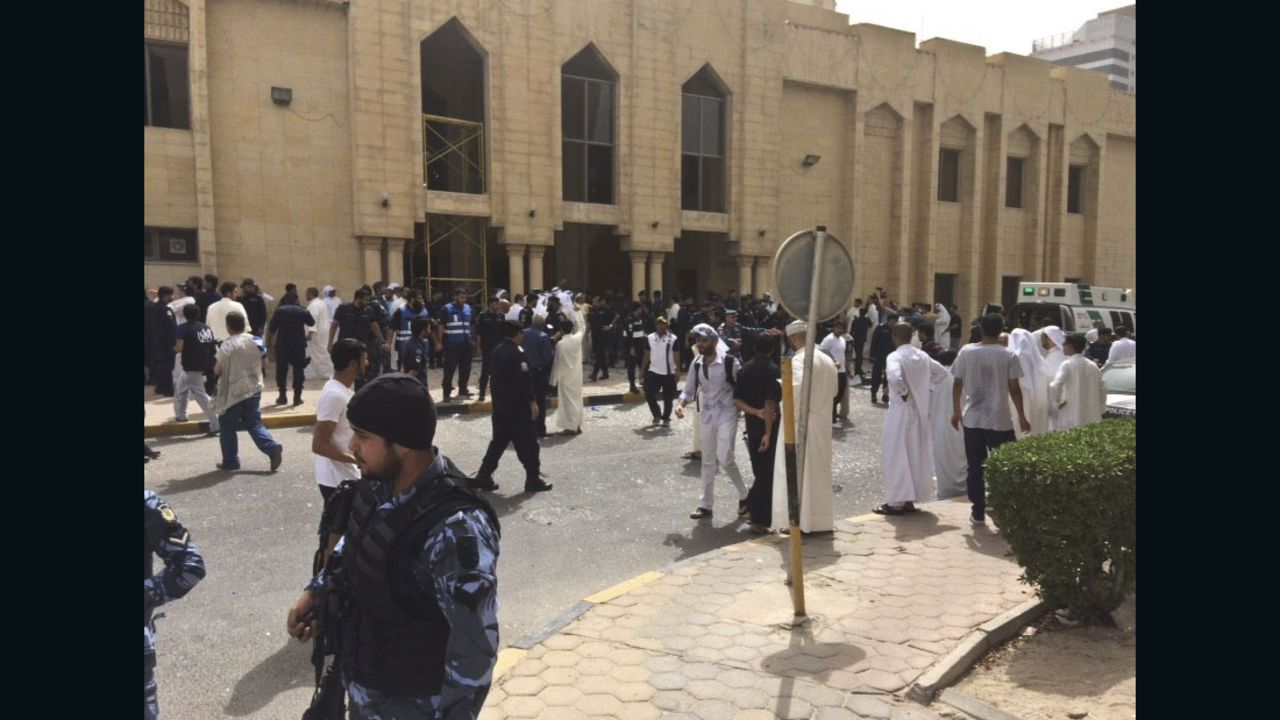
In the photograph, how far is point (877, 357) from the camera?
52.2 feet

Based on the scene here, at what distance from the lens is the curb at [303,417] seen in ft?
34.9

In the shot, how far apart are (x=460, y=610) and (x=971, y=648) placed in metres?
3.22

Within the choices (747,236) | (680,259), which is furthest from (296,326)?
(680,259)

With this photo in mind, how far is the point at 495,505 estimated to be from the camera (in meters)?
7.71

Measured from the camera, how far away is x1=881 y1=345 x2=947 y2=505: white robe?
737cm

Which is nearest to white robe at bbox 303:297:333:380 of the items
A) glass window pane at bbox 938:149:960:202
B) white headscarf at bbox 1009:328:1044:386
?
white headscarf at bbox 1009:328:1044:386

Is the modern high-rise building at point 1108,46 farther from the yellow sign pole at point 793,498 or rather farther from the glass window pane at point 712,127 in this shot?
the yellow sign pole at point 793,498

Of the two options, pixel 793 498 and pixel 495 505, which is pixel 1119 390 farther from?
pixel 495 505


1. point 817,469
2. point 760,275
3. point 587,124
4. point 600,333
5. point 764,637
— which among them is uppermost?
point 587,124

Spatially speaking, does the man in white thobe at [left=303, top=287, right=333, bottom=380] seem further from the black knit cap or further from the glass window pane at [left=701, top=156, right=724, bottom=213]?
the black knit cap

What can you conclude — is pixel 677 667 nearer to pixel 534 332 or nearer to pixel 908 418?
pixel 908 418

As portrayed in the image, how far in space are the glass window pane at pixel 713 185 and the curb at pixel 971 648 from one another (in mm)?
19274

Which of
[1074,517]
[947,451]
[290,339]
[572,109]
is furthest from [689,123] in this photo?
[1074,517]

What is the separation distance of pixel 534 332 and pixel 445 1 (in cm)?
1109
